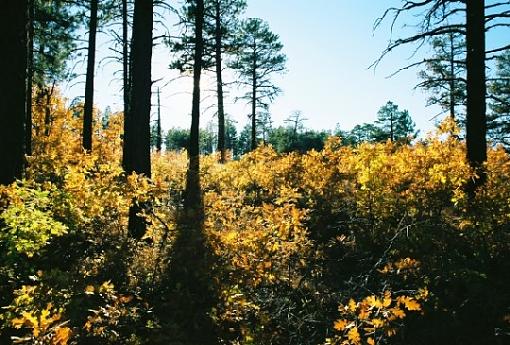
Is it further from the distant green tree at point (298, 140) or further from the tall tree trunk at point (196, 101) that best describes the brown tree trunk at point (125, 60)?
the distant green tree at point (298, 140)

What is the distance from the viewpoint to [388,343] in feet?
14.2

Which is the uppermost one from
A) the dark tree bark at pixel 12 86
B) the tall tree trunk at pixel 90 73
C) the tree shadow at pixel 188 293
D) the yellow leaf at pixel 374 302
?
the tall tree trunk at pixel 90 73

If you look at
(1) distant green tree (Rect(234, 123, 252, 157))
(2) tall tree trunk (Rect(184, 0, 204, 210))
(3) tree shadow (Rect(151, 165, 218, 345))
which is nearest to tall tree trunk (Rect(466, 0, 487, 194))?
(3) tree shadow (Rect(151, 165, 218, 345))

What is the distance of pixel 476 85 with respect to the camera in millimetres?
7211

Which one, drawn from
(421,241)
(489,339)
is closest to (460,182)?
(421,241)

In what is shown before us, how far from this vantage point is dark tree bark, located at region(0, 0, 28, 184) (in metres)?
5.43

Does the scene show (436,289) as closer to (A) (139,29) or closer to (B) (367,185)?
(B) (367,185)

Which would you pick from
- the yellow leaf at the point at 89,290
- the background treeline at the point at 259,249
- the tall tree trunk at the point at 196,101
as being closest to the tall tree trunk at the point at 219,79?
the tall tree trunk at the point at 196,101

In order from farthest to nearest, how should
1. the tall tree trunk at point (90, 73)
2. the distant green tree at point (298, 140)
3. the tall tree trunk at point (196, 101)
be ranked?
the distant green tree at point (298, 140), the tall tree trunk at point (90, 73), the tall tree trunk at point (196, 101)

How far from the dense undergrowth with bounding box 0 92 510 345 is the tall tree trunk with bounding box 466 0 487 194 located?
0.34 meters

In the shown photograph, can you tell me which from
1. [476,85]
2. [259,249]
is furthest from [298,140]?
[259,249]

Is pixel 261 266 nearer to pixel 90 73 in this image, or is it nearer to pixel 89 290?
pixel 89 290

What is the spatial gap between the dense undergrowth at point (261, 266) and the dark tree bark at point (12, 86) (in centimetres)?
37

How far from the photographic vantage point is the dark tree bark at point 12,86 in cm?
543
